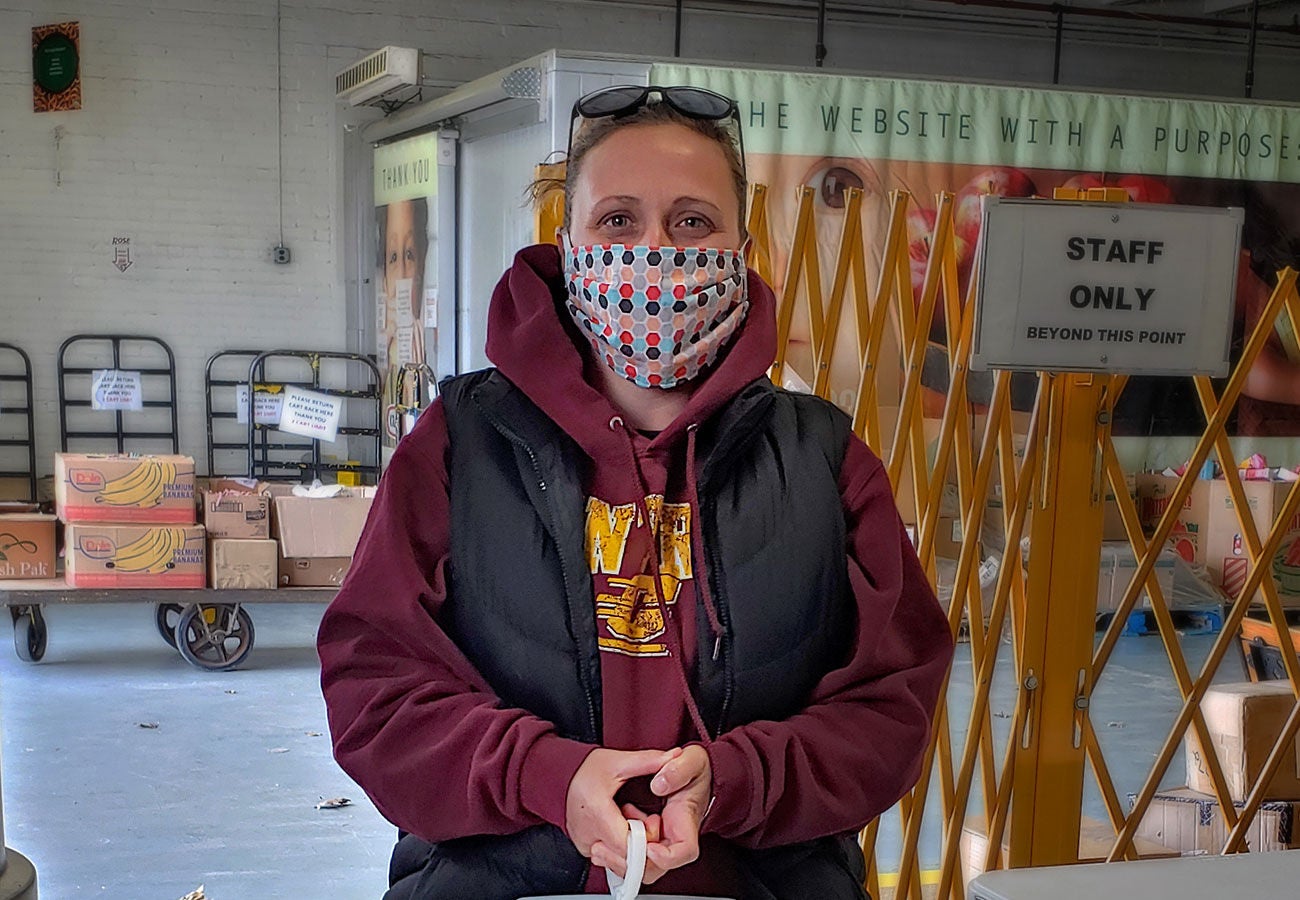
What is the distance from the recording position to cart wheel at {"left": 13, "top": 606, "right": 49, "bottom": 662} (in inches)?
224

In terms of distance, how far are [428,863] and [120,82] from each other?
723 centimetres

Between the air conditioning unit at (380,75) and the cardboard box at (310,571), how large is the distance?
8.81ft

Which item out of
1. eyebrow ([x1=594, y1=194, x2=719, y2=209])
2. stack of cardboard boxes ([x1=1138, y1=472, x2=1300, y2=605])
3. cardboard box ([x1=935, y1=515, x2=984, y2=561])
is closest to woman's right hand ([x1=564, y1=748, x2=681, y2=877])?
eyebrow ([x1=594, y1=194, x2=719, y2=209])

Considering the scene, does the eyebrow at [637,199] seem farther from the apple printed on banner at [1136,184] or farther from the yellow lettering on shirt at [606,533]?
the apple printed on banner at [1136,184]

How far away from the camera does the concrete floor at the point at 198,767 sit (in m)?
3.62

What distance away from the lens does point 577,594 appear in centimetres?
132

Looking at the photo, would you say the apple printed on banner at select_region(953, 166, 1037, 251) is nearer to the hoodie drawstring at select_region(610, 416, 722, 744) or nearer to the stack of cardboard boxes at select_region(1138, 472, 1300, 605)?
the stack of cardboard boxes at select_region(1138, 472, 1300, 605)

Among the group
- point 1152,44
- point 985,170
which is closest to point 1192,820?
point 985,170

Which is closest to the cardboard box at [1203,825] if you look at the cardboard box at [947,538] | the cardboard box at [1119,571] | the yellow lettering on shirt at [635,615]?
the yellow lettering on shirt at [635,615]

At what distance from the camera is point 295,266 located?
7.94 metres

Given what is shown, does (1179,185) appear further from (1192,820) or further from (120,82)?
(120,82)

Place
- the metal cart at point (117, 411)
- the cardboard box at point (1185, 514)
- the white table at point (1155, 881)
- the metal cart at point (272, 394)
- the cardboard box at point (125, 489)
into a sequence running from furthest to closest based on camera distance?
the metal cart at point (272, 394) < the metal cart at point (117, 411) < the cardboard box at point (1185, 514) < the cardboard box at point (125, 489) < the white table at point (1155, 881)

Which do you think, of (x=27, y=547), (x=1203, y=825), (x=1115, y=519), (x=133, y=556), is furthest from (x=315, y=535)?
(x=1115, y=519)

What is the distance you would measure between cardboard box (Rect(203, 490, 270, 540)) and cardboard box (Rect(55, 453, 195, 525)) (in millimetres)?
87
